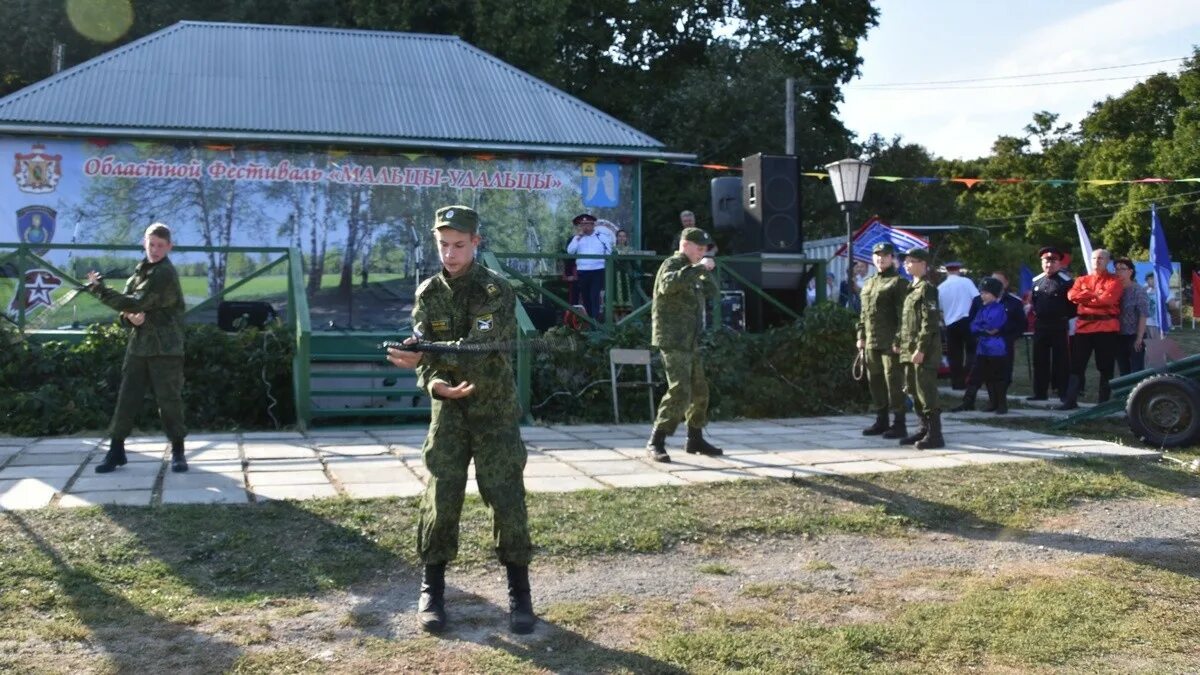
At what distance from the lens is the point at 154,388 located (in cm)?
740

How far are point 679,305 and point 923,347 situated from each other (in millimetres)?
2155

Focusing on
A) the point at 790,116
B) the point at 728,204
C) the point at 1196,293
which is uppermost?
the point at 790,116

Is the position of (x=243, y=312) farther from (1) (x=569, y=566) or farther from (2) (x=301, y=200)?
(1) (x=569, y=566)

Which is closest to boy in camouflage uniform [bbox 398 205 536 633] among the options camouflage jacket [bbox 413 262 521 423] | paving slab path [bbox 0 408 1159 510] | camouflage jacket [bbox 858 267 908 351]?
camouflage jacket [bbox 413 262 521 423]

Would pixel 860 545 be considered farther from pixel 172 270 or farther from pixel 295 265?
pixel 295 265

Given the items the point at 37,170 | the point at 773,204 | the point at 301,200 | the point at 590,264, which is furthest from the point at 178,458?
the point at 37,170

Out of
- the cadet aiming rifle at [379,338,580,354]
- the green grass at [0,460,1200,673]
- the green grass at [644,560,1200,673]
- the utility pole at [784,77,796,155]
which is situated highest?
the utility pole at [784,77,796,155]

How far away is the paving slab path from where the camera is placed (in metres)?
6.89

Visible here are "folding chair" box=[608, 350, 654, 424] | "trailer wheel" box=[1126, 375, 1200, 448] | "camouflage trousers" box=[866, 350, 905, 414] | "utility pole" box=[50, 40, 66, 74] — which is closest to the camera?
"trailer wheel" box=[1126, 375, 1200, 448]

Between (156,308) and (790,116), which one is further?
(790,116)

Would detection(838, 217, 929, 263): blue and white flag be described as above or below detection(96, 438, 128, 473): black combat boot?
above

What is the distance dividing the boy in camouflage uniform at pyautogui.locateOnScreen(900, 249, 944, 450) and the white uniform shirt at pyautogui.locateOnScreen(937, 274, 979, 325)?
4129 millimetres

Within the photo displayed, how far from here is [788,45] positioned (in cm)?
3388

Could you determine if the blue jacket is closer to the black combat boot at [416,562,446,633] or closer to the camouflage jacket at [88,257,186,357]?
the camouflage jacket at [88,257,186,357]
